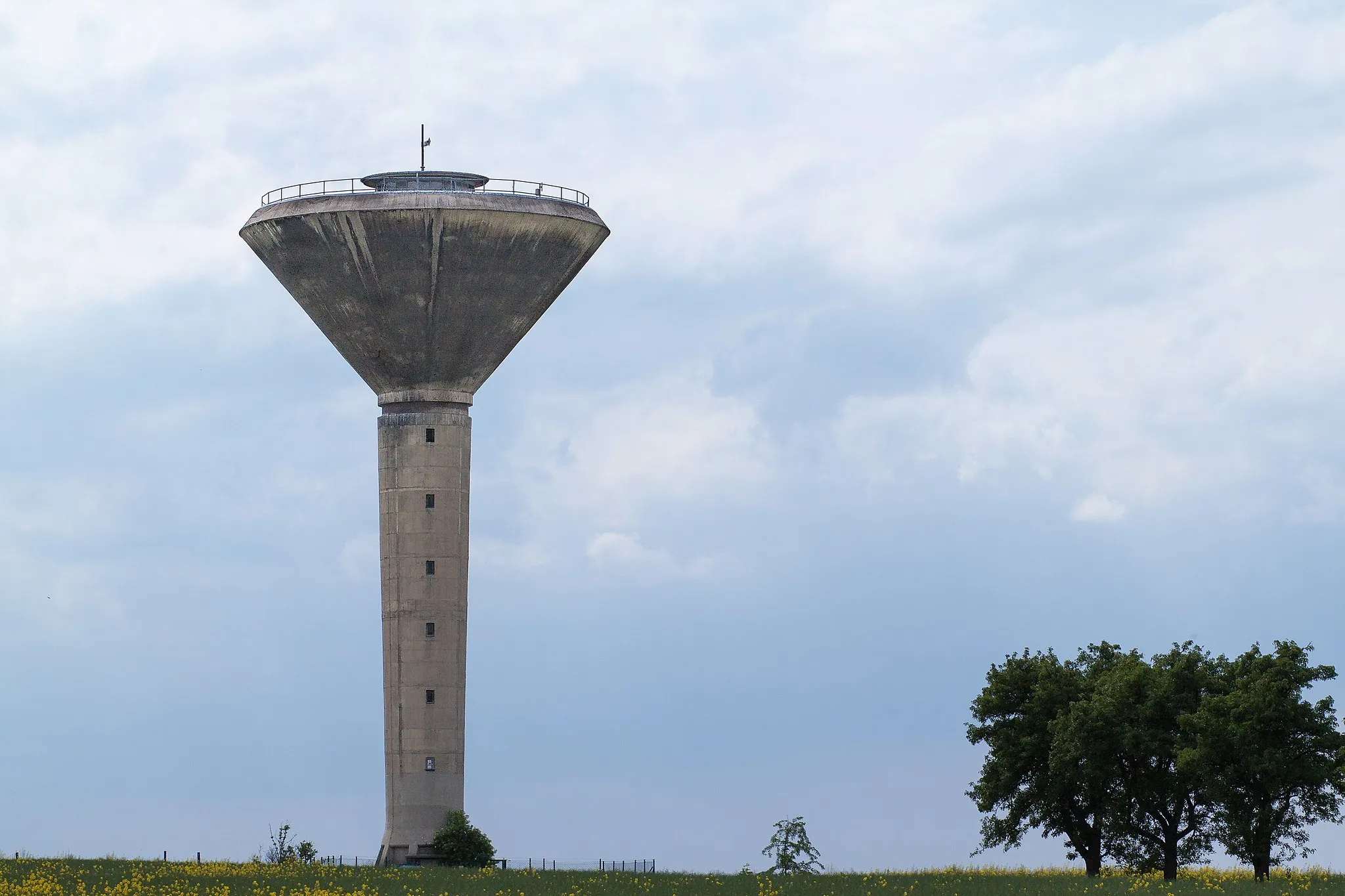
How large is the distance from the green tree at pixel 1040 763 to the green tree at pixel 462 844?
16107 millimetres

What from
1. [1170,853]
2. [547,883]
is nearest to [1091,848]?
[1170,853]

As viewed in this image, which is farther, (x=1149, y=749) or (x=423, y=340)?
(x=423, y=340)

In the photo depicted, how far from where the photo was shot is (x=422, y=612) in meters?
61.8

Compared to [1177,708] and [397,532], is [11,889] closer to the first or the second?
[397,532]

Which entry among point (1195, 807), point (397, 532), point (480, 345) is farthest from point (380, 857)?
point (1195, 807)

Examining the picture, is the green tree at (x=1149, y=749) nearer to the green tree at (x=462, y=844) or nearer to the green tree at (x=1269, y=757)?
the green tree at (x=1269, y=757)

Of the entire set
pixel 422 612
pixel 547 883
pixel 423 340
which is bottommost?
pixel 547 883

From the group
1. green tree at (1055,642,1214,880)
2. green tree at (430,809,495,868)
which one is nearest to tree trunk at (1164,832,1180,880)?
green tree at (1055,642,1214,880)

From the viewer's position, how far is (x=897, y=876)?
5078cm

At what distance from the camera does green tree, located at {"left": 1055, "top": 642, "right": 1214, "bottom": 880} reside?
175 feet

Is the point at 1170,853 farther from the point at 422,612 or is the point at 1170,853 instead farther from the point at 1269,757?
the point at 422,612

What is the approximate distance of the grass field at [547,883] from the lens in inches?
1651

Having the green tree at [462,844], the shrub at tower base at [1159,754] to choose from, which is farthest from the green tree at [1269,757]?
the green tree at [462,844]

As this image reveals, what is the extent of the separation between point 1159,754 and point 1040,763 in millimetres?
4020
